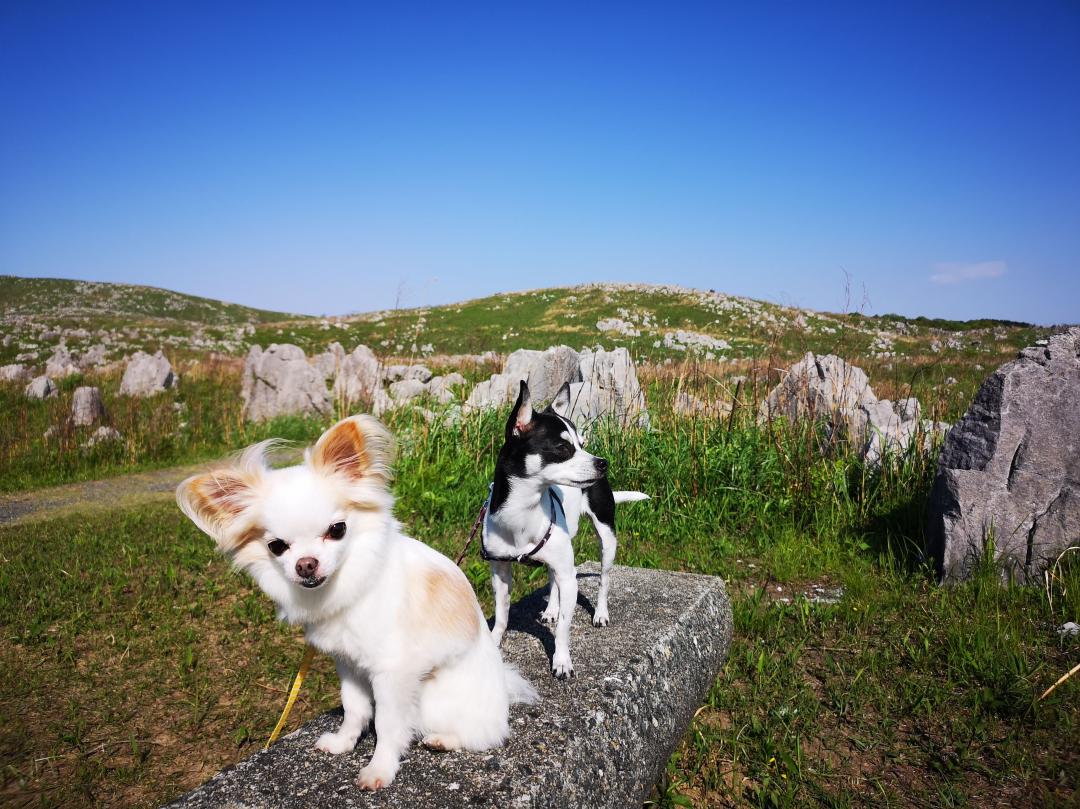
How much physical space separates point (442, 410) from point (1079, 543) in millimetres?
7051

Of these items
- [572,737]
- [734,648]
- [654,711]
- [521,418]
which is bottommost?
[734,648]

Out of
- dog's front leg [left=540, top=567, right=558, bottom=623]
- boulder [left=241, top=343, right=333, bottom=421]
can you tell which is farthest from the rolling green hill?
dog's front leg [left=540, top=567, right=558, bottom=623]

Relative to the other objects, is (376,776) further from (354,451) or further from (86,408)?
(86,408)

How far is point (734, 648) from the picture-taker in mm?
4473

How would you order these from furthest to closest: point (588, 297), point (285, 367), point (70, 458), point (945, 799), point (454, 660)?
point (588, 297) < point (285, 367) < point (70, 458) < point (945, 799) < point (454, 660)

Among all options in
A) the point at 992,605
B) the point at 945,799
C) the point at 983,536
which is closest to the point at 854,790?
the point at 945,799

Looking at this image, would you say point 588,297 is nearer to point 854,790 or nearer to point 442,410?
point 442,410

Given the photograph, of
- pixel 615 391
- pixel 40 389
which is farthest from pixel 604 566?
pixel 40 389

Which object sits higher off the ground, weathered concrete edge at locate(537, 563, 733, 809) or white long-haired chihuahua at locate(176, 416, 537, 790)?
white long-haired chihuahua at locate(176, 416, 537, 790)

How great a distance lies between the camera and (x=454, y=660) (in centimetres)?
233

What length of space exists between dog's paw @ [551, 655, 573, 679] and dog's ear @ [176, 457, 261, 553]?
5.49 feet

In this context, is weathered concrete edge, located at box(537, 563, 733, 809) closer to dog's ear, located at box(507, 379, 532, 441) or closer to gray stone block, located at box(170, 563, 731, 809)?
gray stone block, located at box(170, 563, 731, 809)

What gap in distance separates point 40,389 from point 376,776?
1623cm

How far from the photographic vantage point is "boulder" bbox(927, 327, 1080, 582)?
4.92 m
